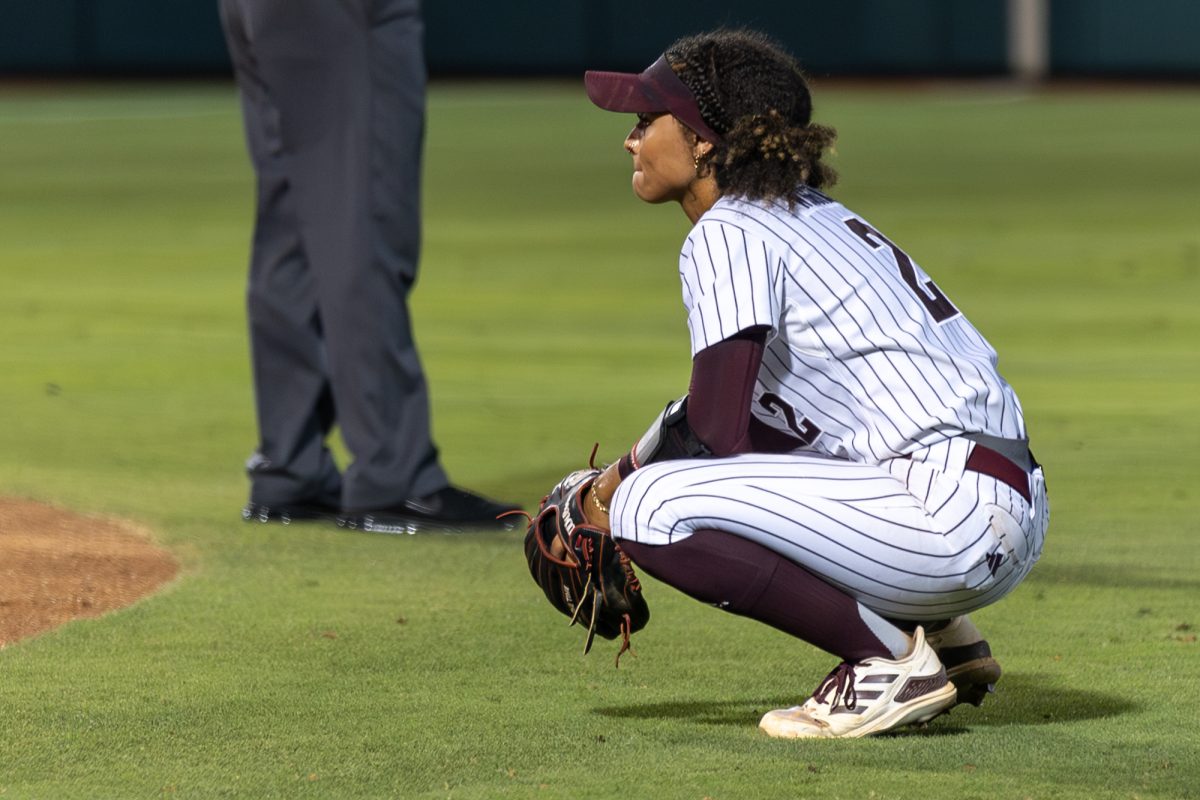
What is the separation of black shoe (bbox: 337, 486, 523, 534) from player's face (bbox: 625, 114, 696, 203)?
2231 mm

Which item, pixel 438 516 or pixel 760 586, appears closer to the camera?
pixel 760 586

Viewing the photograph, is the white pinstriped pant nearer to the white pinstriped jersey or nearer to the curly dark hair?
the white pinstriped jersey

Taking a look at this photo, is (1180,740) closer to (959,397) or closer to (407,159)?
(959,397)

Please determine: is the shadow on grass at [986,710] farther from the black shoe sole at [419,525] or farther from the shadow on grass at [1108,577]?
the black shoe sole at [419,525]

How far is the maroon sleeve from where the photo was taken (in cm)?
335

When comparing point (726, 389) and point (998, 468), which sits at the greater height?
point (726, 389)

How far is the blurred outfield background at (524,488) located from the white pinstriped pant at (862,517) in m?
0.29

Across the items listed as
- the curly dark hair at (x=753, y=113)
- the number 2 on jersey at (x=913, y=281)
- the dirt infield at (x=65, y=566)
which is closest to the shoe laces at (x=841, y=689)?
the number 2 on jersey at (x=913, y=281)

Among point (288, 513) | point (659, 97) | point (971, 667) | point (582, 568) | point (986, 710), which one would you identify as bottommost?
point (288, 513)

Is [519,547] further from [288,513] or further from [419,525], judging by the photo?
[288,513]

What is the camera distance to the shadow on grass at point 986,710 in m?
3.67

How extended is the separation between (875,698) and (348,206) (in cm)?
277

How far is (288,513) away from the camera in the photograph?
592 cm

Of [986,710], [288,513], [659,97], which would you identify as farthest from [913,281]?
[288,513]
